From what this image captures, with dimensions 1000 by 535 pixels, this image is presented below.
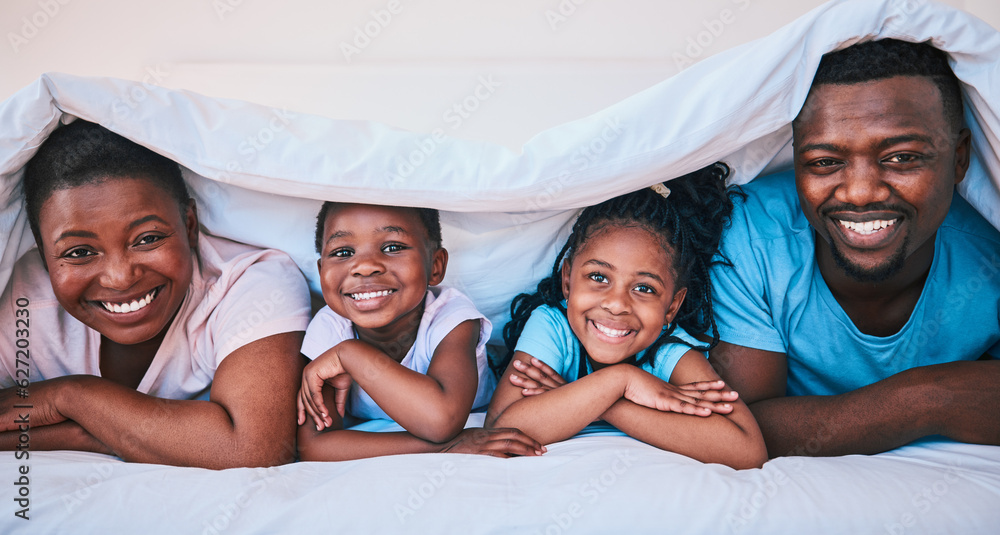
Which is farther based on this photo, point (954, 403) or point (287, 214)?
point (287, 214)

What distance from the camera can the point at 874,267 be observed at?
1.15m

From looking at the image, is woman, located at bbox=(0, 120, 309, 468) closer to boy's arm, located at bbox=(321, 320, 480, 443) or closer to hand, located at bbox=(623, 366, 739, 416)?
boy's arm, located at bbox=(321, 320, 480, 443)

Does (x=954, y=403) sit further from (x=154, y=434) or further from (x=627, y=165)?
(x=154, y=434)

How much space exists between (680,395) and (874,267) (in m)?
0.43

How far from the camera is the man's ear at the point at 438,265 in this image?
1.32 meters

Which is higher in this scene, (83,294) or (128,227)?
(128,227)

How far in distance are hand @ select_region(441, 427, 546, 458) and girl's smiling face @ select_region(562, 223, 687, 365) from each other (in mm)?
223

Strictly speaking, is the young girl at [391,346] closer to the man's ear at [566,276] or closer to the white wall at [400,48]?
the man's ear at [566,276]

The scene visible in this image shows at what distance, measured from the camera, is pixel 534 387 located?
1159 mm

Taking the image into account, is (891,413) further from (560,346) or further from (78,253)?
→ (78,253)

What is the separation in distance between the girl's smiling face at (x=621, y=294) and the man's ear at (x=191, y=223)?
75 centimetres

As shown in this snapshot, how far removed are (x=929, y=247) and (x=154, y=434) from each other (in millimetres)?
1425

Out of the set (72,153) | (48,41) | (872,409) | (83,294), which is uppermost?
(48,41)

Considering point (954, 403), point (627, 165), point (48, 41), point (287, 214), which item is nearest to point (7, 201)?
point (287, 214)
